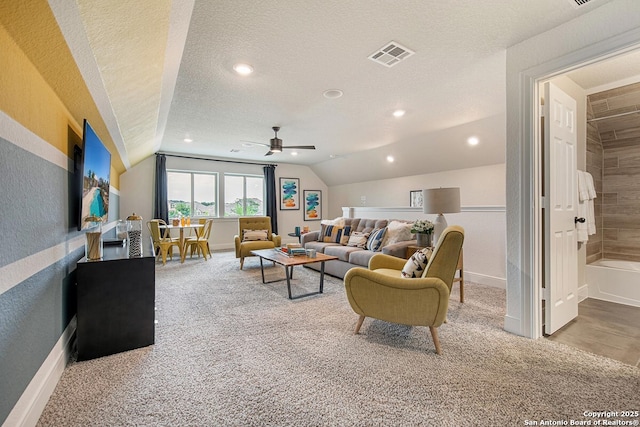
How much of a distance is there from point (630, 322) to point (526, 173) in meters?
1.84

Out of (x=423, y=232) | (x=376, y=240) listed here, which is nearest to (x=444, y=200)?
(x=423, y=232)

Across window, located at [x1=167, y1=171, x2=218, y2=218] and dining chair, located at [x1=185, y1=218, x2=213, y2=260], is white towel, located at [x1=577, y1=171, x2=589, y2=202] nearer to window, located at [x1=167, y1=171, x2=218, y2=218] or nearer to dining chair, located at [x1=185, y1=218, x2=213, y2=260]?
dining chair, located at [x1=185, y1=218, x2=213, y2=260]

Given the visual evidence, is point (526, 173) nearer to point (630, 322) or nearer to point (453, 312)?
point (453, 312)

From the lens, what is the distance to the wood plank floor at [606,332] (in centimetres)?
212

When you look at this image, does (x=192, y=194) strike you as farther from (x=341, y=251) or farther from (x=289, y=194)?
(x=341, y=251)

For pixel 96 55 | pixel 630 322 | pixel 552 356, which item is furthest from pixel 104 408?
pixel 630 322

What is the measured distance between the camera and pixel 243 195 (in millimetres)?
7914

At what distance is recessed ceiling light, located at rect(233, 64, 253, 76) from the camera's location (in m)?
Answer: 2.60

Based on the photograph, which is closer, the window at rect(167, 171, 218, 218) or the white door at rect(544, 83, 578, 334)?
the white door at rect(544, 83, 578, 334)

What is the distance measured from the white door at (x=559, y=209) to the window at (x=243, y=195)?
681cm

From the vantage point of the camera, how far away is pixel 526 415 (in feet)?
4.77

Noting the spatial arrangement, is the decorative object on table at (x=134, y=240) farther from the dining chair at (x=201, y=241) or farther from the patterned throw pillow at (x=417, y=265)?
the dining chair at (x=201, y=241)

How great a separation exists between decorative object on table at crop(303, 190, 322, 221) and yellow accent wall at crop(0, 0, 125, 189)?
21.9 ft

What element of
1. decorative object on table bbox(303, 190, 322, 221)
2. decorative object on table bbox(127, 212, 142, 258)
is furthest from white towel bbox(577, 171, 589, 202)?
decorative object on table bbox(303, 190, 322, 221)
